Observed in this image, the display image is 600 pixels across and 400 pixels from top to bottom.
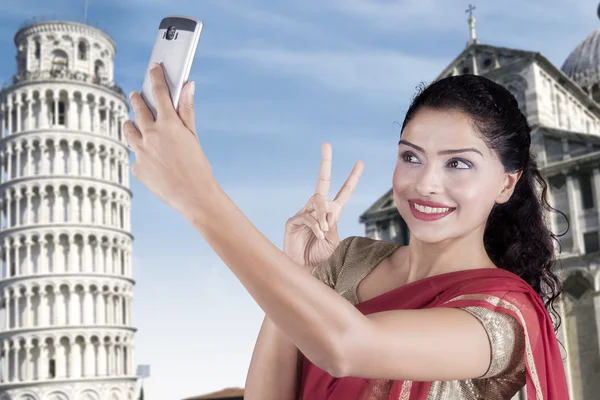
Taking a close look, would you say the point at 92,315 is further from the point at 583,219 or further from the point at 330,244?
the point at 330,244

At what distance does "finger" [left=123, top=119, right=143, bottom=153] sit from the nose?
2.56 ft

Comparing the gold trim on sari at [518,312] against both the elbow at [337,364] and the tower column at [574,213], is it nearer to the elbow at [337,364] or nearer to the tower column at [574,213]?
the elbow at [337,364]

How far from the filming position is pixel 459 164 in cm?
201

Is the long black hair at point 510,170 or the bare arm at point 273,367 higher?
the long black hair at point 510,170

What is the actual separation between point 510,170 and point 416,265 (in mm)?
378

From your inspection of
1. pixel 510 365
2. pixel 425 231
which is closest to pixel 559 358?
pixel 510 365

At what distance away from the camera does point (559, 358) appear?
6.57 feet

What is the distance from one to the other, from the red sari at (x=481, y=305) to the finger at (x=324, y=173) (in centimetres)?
39

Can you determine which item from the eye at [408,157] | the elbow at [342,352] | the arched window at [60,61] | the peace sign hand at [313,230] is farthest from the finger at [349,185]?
the arched window at [60,61]

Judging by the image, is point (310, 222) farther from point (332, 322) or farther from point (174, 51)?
point (174, 51)

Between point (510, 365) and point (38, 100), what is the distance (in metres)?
50.0

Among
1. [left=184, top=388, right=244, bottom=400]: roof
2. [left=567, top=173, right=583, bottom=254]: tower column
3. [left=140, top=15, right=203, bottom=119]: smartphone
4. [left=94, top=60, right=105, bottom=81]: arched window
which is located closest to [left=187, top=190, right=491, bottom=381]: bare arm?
[left=140, top=15, right=203, bottom=119]: smartphone

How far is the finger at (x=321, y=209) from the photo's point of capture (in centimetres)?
223

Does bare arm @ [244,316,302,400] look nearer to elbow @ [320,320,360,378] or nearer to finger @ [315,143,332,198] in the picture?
finger @ [315,143,332,198]
